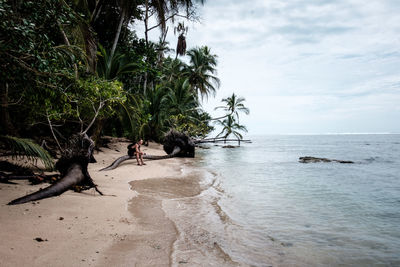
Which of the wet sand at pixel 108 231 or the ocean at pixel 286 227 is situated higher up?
the wet sand at pixel 108 231

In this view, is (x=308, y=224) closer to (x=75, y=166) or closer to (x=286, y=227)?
(x=286, y=227)

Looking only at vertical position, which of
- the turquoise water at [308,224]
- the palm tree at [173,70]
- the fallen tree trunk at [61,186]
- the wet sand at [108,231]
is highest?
the palm tree at [173,70]

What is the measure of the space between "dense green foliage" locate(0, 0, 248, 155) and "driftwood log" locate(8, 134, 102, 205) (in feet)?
1.50

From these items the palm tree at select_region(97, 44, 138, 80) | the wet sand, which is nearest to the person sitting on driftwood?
the palm tree at select_region(97, 44, 138, 80)

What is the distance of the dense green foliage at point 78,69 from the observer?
3242mm

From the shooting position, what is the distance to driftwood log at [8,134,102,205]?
13.6 feet

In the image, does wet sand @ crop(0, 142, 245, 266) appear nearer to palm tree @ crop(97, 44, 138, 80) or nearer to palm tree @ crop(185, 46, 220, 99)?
palm tree @ crop(97, 44, 138, 80)

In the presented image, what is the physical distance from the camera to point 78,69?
6211mm

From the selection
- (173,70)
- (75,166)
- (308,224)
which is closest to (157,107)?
(173,70)

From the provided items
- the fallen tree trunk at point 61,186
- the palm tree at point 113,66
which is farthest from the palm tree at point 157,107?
the fallen tree trunk at point 61,186

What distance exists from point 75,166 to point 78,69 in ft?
9.13

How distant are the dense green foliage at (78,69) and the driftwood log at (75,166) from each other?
456mm

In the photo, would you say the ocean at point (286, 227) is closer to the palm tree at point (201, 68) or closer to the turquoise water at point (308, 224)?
the turquoise water at point (308, 224)

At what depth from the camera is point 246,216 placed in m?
4.44
